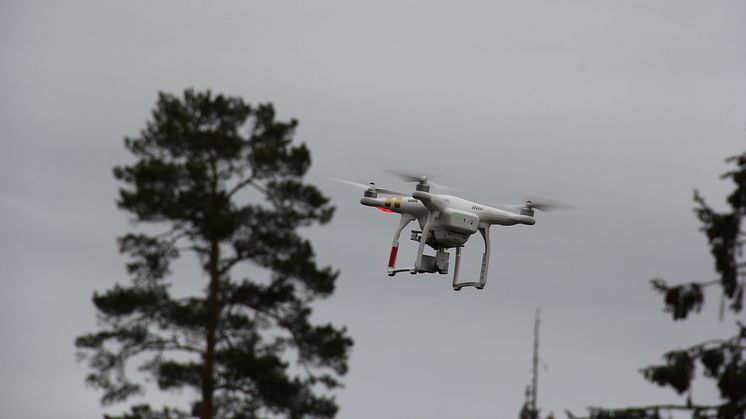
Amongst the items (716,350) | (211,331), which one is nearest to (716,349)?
(716,350)

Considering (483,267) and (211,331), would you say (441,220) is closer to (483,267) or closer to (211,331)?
(483,267)

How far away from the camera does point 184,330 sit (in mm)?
63750

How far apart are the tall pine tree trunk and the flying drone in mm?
25048

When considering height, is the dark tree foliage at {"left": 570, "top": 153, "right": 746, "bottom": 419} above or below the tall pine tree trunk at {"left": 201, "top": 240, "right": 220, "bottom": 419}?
below

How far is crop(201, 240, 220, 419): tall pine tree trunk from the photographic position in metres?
62.4

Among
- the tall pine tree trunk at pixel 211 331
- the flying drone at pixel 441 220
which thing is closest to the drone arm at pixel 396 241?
the flying drone at pixel 441 220

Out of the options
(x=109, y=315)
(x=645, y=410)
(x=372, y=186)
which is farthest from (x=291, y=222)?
(x=645, y=410)

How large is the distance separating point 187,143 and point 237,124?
1904 millimetres

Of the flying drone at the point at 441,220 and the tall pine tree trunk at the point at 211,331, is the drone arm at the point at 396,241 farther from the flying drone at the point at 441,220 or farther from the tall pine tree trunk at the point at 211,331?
the tall pine tree trunk at the point at 211,331

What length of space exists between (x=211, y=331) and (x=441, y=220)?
27589 millimetres

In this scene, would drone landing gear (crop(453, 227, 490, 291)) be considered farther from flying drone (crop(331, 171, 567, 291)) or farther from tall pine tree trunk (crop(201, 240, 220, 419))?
tall pine tree trunk (crop(201, 240, 220, 419))

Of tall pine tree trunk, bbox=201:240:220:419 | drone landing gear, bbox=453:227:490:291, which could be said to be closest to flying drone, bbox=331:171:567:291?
drone landing gear, bbox=453:227:490:291

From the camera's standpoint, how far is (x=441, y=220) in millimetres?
36625

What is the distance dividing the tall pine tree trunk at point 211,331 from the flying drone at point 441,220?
986 inches
